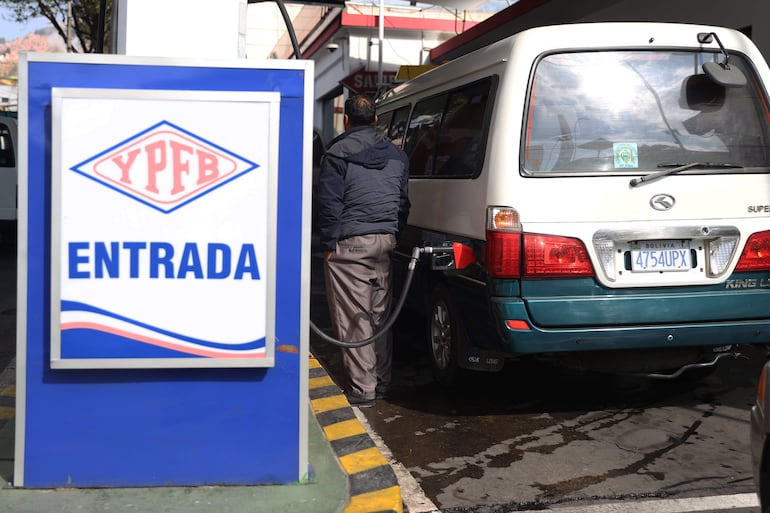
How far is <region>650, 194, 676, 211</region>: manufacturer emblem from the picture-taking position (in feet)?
15.1

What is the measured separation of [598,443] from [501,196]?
4.62 feet

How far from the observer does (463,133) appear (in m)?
5.40

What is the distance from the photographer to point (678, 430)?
16.0 ft

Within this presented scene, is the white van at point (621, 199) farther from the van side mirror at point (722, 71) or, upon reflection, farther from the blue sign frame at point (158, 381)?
the blue sign frame at point (158, 381)

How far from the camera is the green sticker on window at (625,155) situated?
468 centimetres

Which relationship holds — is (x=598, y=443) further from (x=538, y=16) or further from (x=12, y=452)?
(x=538, y=16)

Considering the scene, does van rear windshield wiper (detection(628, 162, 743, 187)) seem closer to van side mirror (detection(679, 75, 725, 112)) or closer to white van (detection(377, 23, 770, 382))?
white van (detection(377, 23, 770, 382))

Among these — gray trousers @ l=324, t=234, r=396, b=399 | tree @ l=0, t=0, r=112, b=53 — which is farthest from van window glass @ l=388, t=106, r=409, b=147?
tree @ l=0, t=0, r=112, b=53

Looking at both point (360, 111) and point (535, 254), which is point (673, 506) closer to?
point (535, 254)

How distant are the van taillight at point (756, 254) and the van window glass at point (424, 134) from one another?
6.86ft

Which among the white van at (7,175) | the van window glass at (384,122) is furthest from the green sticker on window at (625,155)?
the white van at (7,175)

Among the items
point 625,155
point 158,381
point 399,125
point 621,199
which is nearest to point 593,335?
point 621,199

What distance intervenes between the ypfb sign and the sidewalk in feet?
1.75

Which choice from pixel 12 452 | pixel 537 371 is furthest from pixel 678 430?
pixel 12 452
